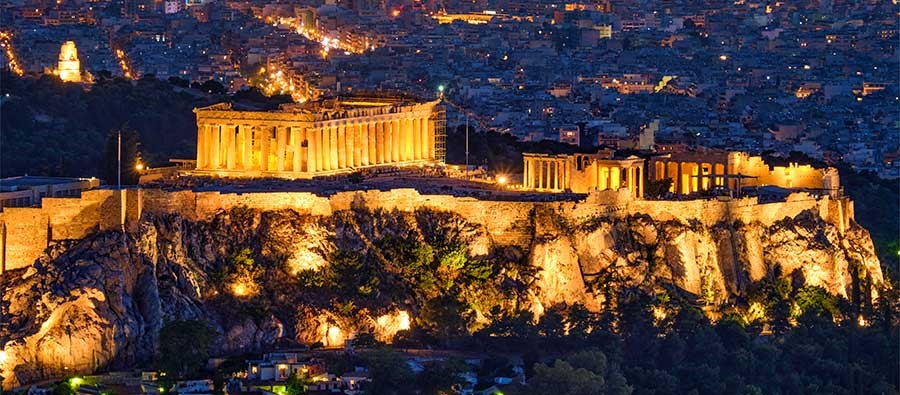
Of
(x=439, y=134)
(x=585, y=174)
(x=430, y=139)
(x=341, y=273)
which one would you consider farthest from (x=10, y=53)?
(x=341, y=273)

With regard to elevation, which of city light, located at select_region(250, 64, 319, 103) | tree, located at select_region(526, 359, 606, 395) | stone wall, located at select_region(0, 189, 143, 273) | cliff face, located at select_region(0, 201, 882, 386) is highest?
city light, located at select_region(250, 64, 319, 103)

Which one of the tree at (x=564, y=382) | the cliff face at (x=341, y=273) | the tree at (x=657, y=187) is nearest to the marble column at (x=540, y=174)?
the tree at (x=657, y=187)

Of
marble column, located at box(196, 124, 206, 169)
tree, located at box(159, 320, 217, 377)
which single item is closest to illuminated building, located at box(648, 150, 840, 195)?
marble column, located at box(196, 124, 206, 169)

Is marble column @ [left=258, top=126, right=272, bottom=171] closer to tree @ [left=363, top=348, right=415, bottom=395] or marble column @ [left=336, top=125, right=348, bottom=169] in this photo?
marble column @ [left=336, top=125, right=348, bottom=169]

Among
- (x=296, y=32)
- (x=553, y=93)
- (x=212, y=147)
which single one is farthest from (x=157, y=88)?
(x=296, y=32)

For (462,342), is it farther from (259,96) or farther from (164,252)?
(259,96)

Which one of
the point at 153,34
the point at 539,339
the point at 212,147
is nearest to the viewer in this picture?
the point at 539,339
